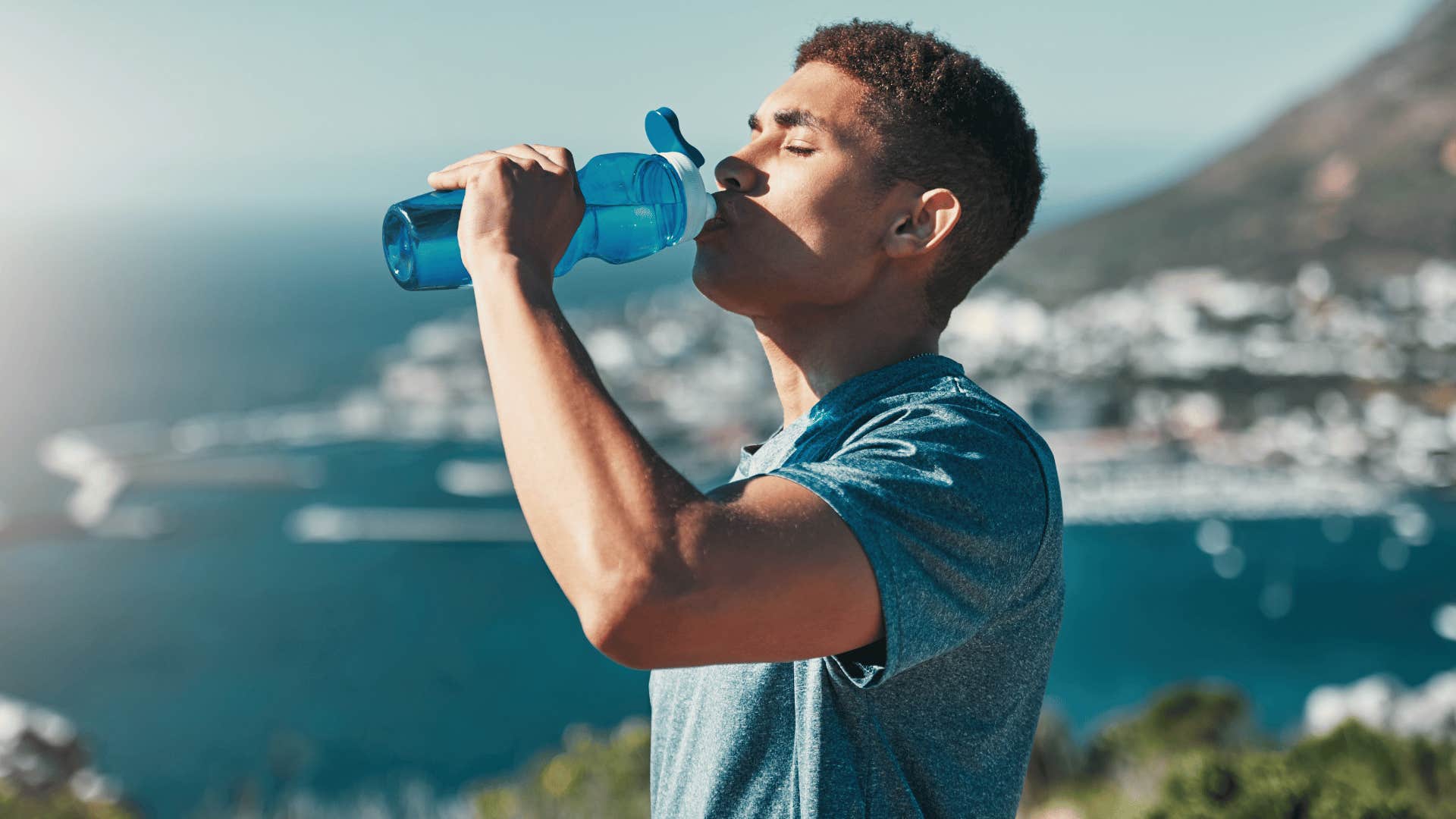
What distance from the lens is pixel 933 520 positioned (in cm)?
82

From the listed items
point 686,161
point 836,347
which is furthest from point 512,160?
point 836,347

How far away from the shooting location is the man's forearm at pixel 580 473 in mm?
735

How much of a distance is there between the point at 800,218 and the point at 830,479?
38 centimetres

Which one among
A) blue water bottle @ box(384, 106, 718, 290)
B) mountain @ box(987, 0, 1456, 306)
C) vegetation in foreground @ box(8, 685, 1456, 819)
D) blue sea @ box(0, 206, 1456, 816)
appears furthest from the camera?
mountain @ box(987, 0, 1456, 306)

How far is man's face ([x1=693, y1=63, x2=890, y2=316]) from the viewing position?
1.13 m

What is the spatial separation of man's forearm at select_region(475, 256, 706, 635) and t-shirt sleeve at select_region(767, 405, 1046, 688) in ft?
0.38

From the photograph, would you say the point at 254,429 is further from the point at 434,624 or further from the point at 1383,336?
the point at 1383,336

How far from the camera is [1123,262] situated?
48.0 m

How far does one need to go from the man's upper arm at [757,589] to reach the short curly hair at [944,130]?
45 centimetres

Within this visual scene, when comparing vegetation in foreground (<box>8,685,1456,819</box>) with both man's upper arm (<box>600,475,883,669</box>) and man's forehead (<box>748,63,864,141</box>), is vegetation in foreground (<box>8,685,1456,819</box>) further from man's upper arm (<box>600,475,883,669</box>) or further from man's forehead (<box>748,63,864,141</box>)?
man's upper arm (<box>600,475,883,669</box>)

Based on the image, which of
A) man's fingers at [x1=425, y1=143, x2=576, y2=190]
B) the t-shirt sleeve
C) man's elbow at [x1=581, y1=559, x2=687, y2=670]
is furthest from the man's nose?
man's elbow at [x1=581, y1=559, x2=687, y2=670]

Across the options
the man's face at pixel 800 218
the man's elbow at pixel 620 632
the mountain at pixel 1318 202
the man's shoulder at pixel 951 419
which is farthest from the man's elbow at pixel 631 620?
the mountain at pixel 1318 202

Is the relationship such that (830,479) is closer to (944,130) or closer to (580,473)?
(580,473)

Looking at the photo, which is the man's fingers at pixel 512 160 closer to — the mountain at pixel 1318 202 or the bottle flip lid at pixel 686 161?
the bottle flip lid at pixel 686 161
